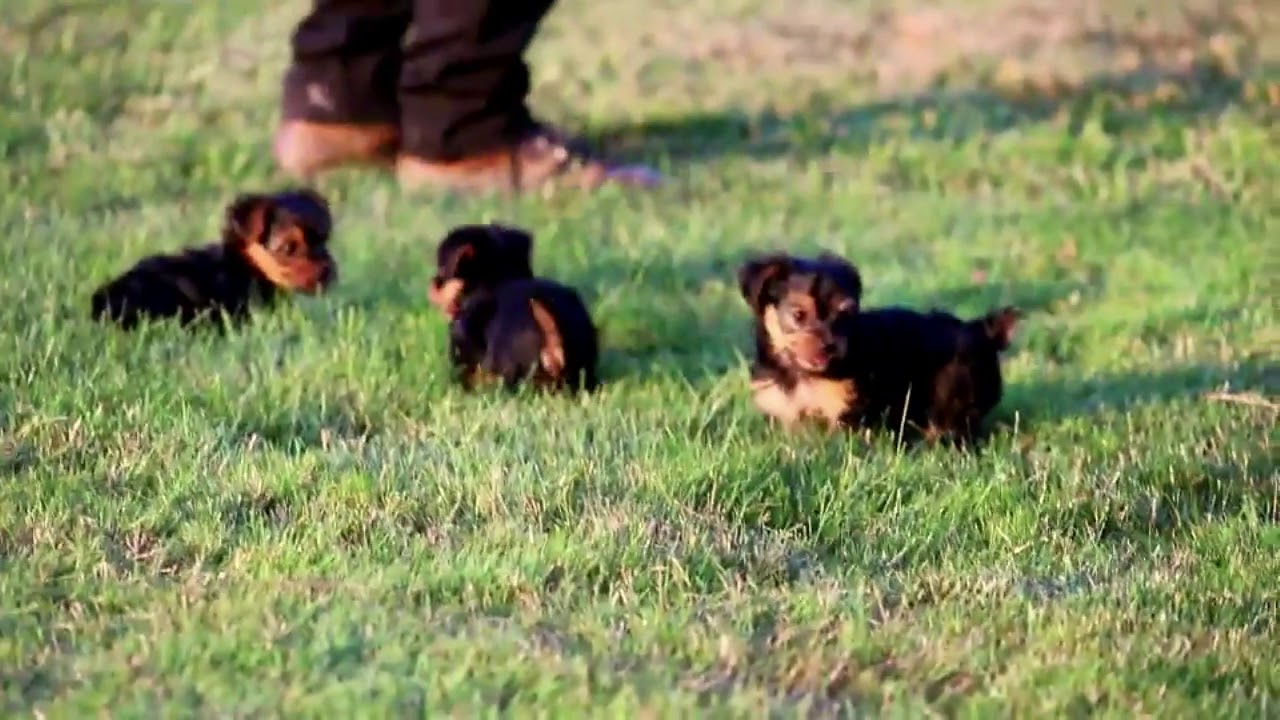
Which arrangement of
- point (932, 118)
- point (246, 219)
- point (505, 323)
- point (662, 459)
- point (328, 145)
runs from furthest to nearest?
point (932, 118)
point (328, 145)
point (246, 219)
point (505, 323)
point (662, 459)

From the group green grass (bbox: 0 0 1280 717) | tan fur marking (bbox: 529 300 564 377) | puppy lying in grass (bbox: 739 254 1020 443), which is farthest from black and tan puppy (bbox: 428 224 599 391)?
puppy lying in grass (bbox: 739 254 1020 443)

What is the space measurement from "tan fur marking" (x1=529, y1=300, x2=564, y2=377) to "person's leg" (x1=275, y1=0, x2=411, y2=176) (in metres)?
3.26

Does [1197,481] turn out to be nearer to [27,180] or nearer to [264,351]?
[264,351]

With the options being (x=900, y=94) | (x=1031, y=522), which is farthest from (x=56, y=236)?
(x=900, y=94)

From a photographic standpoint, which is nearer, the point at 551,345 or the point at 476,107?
the point at 551,345

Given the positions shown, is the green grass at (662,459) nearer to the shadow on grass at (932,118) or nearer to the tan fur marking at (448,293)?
the shadow on grass at (932,118)

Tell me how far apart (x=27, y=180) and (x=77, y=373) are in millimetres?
2993

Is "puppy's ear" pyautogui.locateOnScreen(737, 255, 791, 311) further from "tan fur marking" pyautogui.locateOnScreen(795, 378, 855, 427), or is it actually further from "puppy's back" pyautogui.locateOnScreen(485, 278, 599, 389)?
"puppy's back" pyautogui.locateOnScreen(485, 278, 599, 389)

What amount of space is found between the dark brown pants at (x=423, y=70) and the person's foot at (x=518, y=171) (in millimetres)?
49

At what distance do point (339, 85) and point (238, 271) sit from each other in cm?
241

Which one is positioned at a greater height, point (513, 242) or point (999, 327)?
point (513, 242)

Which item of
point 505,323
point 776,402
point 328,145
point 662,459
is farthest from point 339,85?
point 662,459

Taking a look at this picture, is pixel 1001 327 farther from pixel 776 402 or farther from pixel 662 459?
pixel 662 459

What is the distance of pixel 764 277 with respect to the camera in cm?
563
